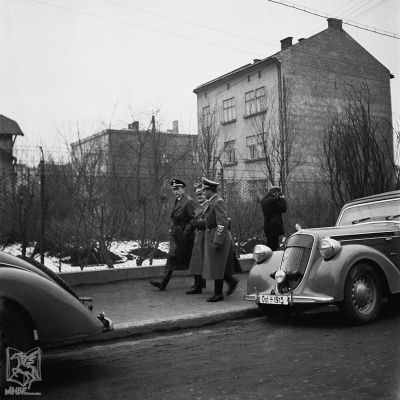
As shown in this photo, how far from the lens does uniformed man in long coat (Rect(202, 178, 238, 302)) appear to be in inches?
302

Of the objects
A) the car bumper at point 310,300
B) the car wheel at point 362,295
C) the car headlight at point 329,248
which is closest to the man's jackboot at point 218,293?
the car bumper at point 310,300

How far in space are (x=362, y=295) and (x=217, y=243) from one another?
231cm

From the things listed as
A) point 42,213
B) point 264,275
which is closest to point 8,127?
point 42,213

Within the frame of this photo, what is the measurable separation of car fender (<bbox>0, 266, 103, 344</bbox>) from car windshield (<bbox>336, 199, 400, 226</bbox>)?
184 inches

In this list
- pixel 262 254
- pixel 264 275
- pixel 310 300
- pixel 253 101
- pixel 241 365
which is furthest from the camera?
pixel 253 101

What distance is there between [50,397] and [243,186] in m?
10.4

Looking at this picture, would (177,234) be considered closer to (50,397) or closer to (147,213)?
(147,213)

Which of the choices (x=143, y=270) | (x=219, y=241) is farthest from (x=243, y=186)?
(x=219, y=241)

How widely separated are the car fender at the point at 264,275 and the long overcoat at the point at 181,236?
1.89 meters

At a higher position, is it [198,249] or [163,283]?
[198,249]

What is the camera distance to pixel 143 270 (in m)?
9.88

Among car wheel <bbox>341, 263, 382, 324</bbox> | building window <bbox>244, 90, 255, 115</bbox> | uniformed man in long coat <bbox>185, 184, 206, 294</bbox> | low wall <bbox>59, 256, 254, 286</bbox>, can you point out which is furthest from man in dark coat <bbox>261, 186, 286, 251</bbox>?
building window <bbox>244, 90, 255, 115</bbox>

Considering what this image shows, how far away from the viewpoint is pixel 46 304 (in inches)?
160

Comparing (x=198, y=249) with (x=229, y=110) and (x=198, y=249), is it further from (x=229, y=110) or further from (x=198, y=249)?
(x=229, y=110)
